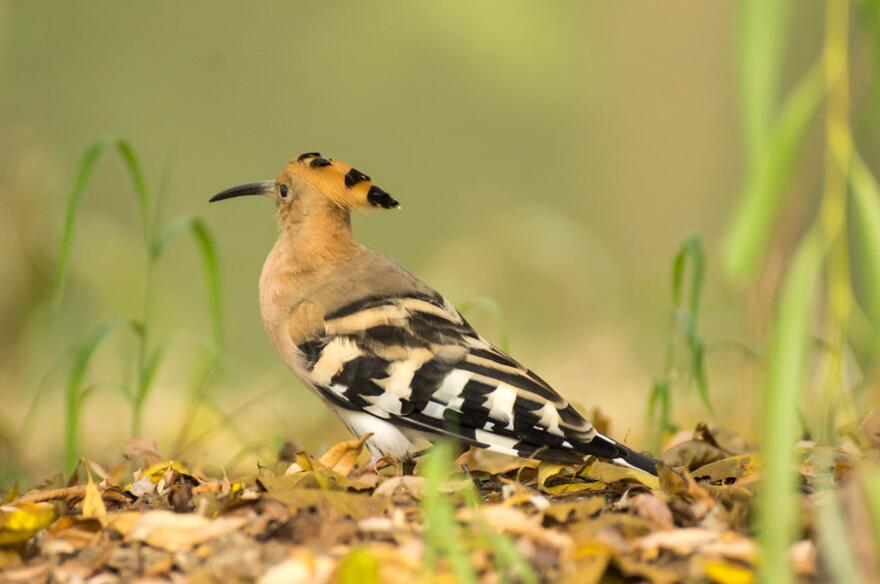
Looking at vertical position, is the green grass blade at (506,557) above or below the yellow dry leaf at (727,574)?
below

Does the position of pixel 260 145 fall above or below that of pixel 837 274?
above

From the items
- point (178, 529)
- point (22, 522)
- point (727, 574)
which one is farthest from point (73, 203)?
point (727, 574)

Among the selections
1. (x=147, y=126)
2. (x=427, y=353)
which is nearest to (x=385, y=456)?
(x=427, y=353)

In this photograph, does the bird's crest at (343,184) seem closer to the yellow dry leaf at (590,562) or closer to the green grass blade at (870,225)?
the yellow dry leaf at (590,562)

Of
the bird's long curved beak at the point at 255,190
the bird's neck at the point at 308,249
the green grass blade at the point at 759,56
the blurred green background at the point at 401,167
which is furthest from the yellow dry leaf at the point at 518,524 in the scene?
the blurred green background at the point at 401,167

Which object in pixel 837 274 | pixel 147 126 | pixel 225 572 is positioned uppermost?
pixel 147 126

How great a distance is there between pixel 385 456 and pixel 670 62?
6.83 meters

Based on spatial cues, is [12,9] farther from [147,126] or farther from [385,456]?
[385,456]

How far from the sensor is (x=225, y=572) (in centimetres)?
173

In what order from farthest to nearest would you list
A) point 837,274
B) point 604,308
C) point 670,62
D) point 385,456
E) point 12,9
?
point 670,62 → point 12,9 → point 604,308 → point 385,456 → point 837,274

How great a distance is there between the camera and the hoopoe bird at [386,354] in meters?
2.53

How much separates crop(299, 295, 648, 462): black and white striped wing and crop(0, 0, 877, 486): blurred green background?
2.98 ft

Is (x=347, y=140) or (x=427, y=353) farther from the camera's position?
(x=347, y=140)

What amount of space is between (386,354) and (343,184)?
0.65 m
